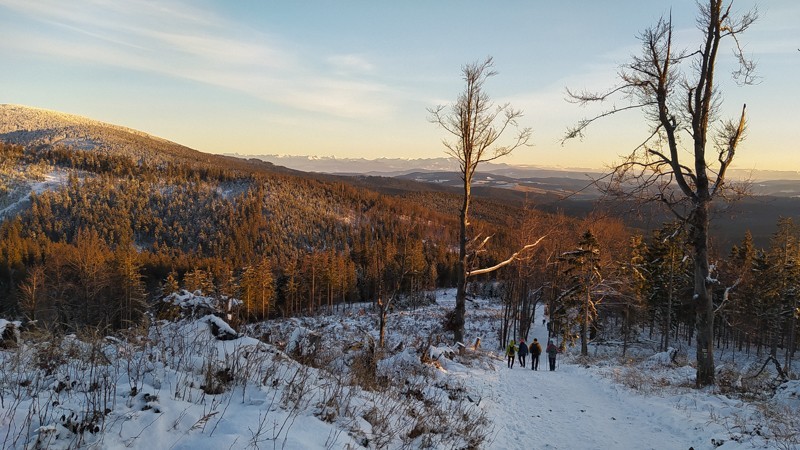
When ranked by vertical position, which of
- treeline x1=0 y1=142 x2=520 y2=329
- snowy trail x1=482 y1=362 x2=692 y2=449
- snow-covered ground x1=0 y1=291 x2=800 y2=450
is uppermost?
snow-covered ground x1=0 y1=291 x2=800 y2=450

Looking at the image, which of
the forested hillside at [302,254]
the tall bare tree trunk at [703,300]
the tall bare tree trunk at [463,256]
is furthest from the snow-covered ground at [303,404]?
the tall bare tree trunk at [463,256]

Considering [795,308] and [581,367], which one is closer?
[581,367]

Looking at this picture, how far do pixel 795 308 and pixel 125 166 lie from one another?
195168 mm

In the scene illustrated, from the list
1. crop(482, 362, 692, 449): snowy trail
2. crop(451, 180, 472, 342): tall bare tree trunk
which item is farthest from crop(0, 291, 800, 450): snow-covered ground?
crop(451, 180, 472, 342): tall bare tree trunk

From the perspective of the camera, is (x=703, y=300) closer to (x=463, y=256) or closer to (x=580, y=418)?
(x=580, y=418)

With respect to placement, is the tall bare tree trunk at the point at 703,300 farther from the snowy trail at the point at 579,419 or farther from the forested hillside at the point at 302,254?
the snowy trail at the point at 579,419

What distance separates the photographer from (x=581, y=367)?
16234mm

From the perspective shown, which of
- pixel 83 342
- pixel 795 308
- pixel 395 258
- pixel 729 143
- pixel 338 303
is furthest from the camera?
pixel 395 258

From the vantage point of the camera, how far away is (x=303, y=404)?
435 centimetres

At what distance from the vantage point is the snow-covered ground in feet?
10.2

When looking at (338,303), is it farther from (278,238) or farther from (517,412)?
(517,412)

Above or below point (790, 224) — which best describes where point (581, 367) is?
below

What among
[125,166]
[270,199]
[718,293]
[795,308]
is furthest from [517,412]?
[125,166]

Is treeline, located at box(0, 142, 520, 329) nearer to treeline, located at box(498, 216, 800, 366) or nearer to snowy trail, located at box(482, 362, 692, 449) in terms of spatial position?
treeline, located at box(498, 216, 800, 366)
